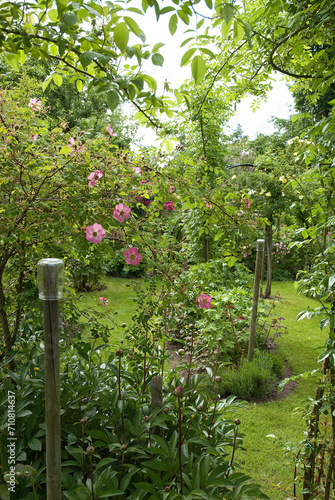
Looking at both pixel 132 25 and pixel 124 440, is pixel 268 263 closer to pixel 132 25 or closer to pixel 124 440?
pixel 124 440

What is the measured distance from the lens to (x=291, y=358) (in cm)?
358

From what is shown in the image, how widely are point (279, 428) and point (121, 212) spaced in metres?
1.97

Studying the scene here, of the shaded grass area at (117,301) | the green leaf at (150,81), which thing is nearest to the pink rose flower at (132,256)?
the green leaf at (150,81)

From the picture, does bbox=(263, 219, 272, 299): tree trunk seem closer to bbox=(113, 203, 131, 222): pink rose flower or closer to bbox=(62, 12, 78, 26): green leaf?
bbox=(113, 203, 131, 222): pink rose flower

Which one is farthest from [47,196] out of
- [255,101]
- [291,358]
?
[291,358]

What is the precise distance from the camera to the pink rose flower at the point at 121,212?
1.39 m

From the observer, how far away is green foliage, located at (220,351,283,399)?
9.24 ft

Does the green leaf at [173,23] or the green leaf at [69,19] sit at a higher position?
the green leaf at [173,23]

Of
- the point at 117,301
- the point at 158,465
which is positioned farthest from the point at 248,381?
the point at 117,301

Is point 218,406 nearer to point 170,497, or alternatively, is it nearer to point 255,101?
point 170,497

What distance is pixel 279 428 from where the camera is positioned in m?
2.44

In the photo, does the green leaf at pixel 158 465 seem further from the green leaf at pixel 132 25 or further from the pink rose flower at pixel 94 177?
the green leaf at pixel 132 25

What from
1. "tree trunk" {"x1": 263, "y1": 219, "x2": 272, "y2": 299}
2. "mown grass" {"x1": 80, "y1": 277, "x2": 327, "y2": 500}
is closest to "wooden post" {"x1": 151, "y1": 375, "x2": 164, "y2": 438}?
"mown grass" {"x1": 80, "y1": 277, "x2": 327, "y2": 500}

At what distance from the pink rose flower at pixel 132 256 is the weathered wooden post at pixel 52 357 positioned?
0.54 meters
